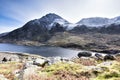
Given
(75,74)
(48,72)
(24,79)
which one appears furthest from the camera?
(48,72)

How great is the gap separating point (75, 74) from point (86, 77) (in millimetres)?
1118

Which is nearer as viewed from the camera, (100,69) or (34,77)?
(34,77)

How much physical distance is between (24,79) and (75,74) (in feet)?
16.4

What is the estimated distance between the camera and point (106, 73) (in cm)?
1738

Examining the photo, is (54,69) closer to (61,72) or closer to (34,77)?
(61,72)

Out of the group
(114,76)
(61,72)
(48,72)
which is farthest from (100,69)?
(48,72)

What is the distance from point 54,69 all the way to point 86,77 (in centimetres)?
409

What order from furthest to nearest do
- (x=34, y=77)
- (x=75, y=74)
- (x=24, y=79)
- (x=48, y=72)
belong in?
(x=48, y=72)
(x=75, y=74)
(x=34, y=77)
(x=24, y=79)

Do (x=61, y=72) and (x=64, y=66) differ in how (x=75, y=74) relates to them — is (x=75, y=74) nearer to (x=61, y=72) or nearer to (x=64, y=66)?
(x=61, y=72)

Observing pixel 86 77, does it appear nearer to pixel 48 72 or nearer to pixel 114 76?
pixel 114 76

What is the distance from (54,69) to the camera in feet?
66.9

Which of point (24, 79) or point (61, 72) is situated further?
point (61, 72)

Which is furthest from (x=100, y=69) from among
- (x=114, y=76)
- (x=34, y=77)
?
(x=34, y=77)

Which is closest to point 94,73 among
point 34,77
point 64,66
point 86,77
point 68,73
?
point 86,77
